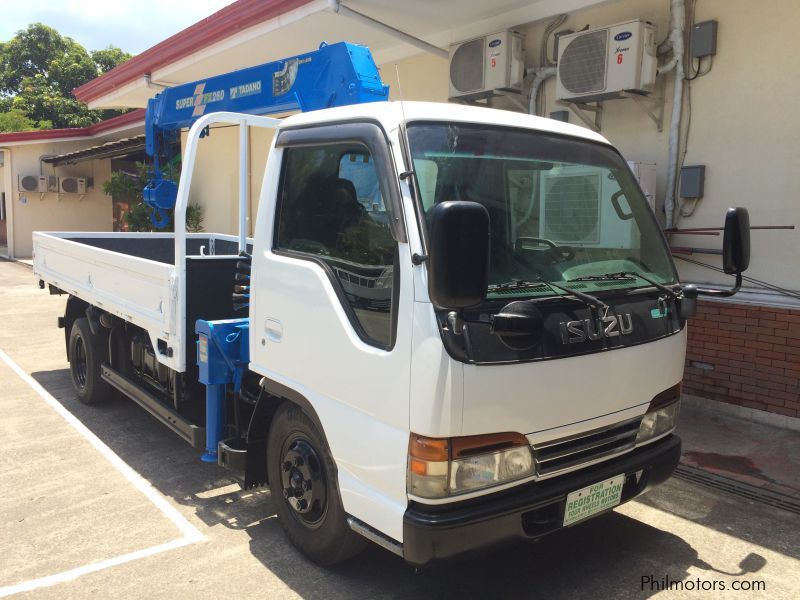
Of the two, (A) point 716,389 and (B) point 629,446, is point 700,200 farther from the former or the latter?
(B) point 629,446

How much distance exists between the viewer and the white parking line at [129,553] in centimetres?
320

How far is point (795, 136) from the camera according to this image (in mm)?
5426

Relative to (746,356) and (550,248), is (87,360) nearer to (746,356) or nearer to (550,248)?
(550,248)

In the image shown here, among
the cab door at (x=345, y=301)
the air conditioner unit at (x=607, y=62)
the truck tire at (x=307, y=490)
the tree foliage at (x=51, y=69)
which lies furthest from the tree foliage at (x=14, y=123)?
the truck tire at (x=307, y=490)

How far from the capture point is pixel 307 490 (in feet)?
10.6

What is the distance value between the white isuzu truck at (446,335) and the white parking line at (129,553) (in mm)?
428

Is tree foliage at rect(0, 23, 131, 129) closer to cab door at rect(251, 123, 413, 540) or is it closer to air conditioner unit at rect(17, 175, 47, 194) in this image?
air conditioner unit at rect(17, 175, 47, 194)

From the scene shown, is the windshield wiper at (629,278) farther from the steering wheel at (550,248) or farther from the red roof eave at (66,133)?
the red roof eave at (66,133)

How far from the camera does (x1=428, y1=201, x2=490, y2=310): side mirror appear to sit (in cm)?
228

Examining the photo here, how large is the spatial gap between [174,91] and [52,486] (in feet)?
10.5

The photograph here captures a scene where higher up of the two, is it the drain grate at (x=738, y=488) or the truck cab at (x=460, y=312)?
the truck cab at (x=460, y=312)

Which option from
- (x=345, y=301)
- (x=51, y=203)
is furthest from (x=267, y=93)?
(x=51, y=203)

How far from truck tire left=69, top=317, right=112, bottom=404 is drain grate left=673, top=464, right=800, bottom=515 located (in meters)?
4.73

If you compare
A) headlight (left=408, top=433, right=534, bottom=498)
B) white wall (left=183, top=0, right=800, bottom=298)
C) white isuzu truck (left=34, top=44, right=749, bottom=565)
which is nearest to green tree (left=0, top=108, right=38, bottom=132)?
white wall (left=183, top=0, right=800, bottom=298)
